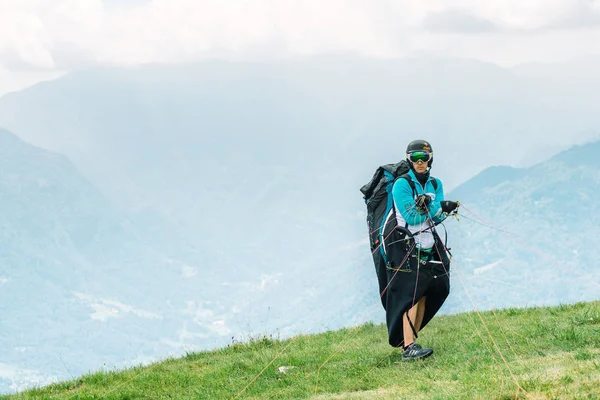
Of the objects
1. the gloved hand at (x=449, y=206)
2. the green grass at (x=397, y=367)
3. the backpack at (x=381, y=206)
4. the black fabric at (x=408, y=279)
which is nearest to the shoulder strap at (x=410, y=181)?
the backpack at (x=381, y=206)

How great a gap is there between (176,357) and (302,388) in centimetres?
484

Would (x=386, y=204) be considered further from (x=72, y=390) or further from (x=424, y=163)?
(x=72, y=390)

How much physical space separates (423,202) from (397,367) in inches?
86.8

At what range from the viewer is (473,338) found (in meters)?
13.1

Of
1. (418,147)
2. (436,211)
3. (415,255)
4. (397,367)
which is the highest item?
(418,147)

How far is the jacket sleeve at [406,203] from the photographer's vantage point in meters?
11.6

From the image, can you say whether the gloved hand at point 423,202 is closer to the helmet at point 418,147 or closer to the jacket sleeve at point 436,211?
the jacket sleeve at point 436,211

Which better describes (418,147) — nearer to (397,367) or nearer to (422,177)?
(422,177)

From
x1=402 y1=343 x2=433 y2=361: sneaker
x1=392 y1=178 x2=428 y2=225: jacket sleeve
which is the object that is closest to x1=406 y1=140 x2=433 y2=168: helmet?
x1=392 y1=178 x2=428 y2=225: jacket sleeve

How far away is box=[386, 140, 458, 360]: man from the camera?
456 inches

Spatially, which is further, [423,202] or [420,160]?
[420,160]

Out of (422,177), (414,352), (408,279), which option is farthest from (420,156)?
(414,352)

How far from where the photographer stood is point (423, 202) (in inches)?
452

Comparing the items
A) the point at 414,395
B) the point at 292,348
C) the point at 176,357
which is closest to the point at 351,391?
the point at 414,395
